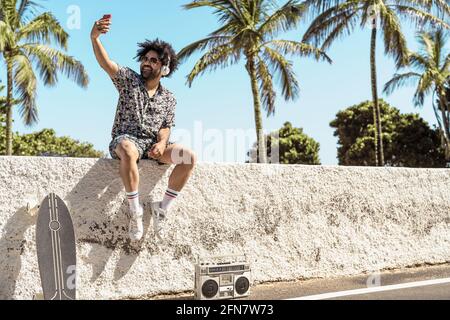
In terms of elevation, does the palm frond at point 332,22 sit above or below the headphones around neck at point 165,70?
above

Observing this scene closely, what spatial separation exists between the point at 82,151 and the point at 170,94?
50378mm

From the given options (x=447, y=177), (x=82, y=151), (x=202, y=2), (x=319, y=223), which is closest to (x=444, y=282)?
(x=319, y=223)

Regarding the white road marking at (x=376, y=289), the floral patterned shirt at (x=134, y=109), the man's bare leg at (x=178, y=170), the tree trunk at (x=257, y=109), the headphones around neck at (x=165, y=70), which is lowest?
the white road marking at (x=376, y=289)

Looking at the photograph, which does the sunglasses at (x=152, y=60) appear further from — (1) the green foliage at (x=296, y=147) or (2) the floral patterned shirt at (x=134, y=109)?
(1) the green foliage at (x=296, y=147)

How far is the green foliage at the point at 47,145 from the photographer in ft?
131

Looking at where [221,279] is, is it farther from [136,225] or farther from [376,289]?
[376,289]

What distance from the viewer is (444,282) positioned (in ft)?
14.4

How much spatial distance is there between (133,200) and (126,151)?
15.7 inches

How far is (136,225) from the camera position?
3.68 metres

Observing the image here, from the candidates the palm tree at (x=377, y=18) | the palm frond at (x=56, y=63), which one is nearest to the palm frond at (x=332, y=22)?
the palm tree at (x=377, y=18)

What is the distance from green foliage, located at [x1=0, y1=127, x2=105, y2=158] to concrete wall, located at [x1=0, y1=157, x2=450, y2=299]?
121ft

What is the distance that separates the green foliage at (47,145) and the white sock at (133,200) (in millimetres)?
37266

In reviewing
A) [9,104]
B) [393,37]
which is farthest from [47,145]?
[393,37]

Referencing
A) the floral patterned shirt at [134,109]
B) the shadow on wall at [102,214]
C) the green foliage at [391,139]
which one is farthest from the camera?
the green foliage at [391,139]
